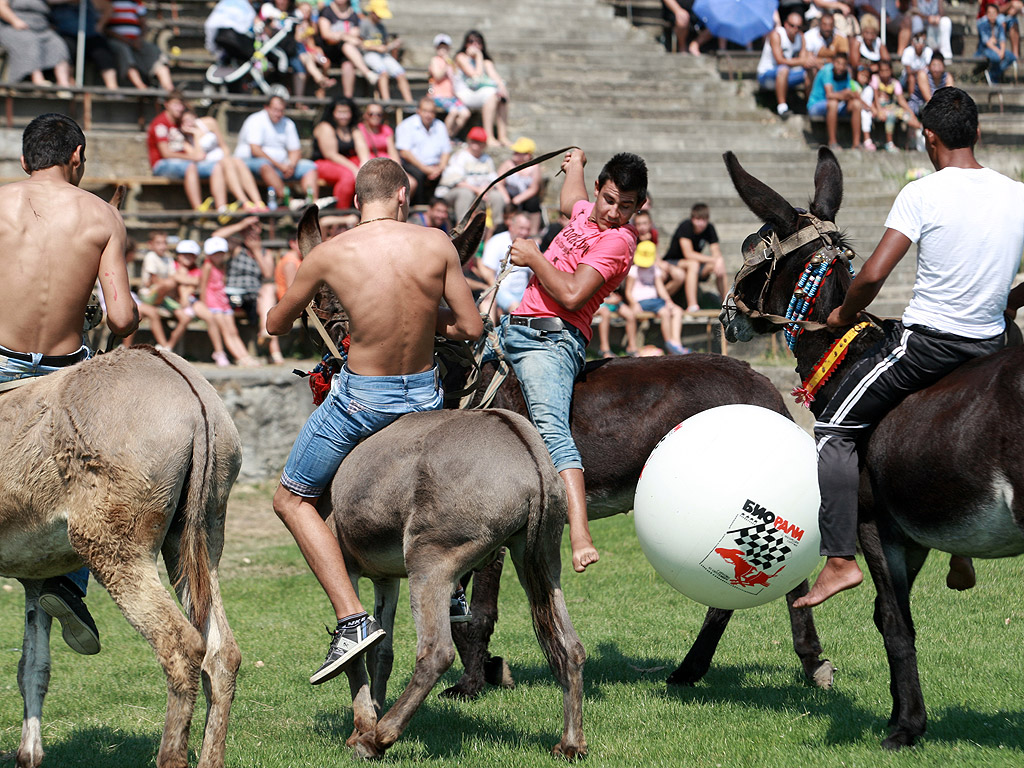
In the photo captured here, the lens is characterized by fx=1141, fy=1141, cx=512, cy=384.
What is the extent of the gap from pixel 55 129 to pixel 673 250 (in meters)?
10.4

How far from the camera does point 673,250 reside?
14852 millimetres

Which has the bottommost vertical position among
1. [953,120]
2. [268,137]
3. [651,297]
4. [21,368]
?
[651,297]

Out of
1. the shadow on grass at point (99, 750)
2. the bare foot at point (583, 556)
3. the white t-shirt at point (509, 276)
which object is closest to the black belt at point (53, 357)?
the shadow on grass at point (99, 750)

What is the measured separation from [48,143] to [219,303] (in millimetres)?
7956

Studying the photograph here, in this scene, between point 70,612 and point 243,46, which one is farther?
point 243,46

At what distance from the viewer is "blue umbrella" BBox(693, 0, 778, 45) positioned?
60.0 ft

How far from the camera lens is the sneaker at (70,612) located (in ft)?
17.4

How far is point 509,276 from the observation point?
13500 mm

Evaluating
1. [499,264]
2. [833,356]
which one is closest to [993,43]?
[499,264]

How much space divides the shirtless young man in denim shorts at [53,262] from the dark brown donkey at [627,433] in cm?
201

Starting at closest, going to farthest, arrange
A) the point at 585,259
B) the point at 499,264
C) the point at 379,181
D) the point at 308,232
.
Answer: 1. the point at 379,181
2. the point at 308,232
3. the point at 585,259
4. the point at 499,264

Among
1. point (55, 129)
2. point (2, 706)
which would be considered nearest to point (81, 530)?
point (55, 129)

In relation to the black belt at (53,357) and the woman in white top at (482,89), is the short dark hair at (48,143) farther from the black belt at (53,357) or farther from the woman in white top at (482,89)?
the woman in white top at (482,89)

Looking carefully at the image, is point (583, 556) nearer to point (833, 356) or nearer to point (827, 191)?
point (833, 356)
